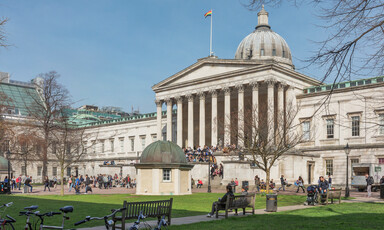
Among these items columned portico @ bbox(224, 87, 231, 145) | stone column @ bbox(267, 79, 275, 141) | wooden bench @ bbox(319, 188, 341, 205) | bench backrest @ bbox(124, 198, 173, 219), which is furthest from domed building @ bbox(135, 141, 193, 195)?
bench backrest @ bbox(124, 198, 173, 219)

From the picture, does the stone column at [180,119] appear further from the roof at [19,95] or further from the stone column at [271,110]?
the roof at [19,95]

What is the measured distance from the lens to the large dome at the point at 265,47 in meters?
75.5

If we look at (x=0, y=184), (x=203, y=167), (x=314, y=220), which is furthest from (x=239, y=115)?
(x=314, y=220)

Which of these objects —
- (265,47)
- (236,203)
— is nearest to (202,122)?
(265,47)

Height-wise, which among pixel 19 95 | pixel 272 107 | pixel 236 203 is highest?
pixel 19 95

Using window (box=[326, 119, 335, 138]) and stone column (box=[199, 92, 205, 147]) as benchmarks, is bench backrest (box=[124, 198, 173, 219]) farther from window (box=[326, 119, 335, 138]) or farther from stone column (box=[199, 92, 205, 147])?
stone column (box=[199, 92, 205, 147])

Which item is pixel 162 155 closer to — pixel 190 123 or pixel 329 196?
pixel 329 196

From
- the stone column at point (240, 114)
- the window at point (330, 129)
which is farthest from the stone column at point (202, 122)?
the window at point (330, 129)

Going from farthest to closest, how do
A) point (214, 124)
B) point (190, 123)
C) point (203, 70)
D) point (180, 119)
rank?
point (180, 119), point (190, 123), point (203, 70), point (214, 124)

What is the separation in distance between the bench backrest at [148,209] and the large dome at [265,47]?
60.1m

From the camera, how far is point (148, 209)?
50.9 ft

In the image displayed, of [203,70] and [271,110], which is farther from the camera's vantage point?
[203,70]

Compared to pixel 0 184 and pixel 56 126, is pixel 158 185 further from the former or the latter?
pixel 56 126

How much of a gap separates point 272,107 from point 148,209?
39757 millimetres
